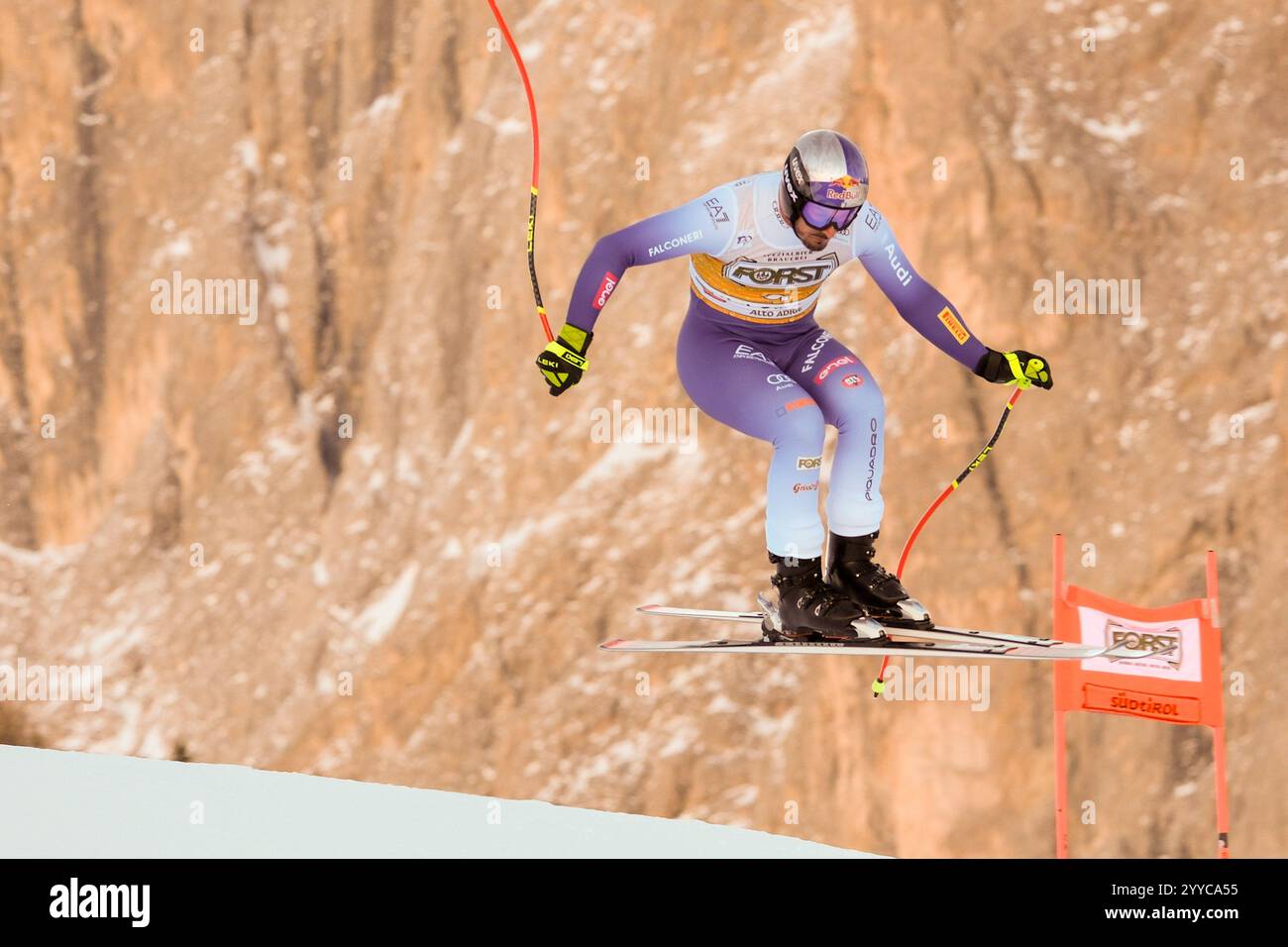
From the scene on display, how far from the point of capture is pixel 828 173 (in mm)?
6664

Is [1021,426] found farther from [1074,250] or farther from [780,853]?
[780,853]

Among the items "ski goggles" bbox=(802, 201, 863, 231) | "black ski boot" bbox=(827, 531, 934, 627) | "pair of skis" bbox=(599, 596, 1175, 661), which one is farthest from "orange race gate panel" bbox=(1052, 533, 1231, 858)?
"ski goggles" bbox=(802, 201, 863, 231)

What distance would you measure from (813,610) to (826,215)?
68.1 inches

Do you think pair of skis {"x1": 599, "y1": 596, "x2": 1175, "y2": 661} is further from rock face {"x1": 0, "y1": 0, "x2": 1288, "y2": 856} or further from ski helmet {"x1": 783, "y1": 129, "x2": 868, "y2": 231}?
rock face {"x1": 0, "y1": 0, "x2": 1288, "y2": 856}

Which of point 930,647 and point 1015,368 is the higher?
point 1015,368

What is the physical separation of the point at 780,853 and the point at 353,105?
35.3 ft

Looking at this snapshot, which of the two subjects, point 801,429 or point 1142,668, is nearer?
point 801,429

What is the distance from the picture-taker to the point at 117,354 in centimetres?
1894

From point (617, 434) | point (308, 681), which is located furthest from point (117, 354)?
point (617, 434)

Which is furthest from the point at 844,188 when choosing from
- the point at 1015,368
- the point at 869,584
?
the point at 869,584

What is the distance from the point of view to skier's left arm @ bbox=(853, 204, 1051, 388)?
724 cm

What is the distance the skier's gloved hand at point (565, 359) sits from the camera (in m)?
6.53

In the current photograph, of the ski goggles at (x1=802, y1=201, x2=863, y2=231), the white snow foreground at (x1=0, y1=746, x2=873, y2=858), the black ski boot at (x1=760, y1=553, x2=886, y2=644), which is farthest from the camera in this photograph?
the white snow foreground at (x1=0, y1=746, x2=873, y2=858)

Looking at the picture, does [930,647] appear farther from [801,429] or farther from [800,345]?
[800,345]
